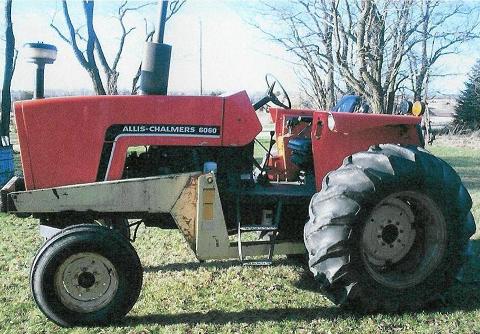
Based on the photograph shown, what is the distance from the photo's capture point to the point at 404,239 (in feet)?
13.3

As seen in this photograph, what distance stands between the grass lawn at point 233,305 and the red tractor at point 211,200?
175mm

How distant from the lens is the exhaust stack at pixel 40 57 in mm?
3884

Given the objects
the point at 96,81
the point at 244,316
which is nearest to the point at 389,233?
the point at 244,316

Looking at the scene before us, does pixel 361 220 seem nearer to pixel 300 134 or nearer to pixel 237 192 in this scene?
pixel 237 192

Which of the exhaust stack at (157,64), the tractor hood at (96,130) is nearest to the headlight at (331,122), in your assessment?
the tractor hood at (96,130)

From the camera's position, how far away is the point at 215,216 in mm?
3787

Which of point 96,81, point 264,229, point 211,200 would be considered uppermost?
point 96,81

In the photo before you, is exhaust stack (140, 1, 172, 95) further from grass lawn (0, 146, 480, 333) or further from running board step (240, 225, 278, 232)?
grass lawn (0, 146, 480, 333)

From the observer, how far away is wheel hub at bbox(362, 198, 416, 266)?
156 inches

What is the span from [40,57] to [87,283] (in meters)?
1.76

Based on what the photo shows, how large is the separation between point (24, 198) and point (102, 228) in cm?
64

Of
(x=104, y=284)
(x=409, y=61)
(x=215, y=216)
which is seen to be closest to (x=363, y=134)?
(x=215, y=216)

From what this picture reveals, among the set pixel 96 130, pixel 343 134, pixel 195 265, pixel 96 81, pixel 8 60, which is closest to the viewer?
pixel 96 130

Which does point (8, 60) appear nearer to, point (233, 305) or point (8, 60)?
point (8, 60)
